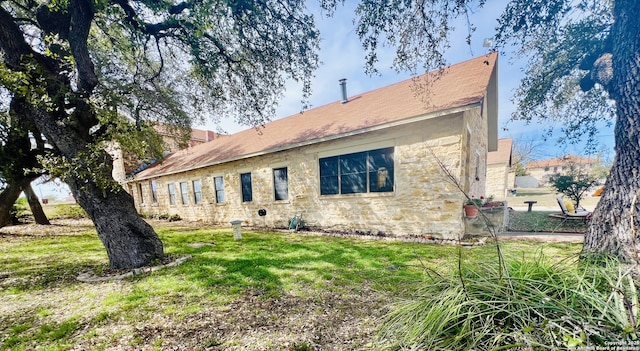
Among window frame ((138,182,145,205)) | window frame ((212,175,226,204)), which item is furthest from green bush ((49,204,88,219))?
window frame ((212,175,226,204))

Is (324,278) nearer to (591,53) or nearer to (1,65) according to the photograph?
(1,65)

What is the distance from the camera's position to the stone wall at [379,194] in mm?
6141

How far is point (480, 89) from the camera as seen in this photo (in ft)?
19.9

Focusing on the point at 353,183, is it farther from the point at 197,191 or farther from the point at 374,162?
the point at 197,191

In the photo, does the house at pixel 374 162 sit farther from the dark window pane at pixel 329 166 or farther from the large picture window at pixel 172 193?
the large picture window at pixel 172 193

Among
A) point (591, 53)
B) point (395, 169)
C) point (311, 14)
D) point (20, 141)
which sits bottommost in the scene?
point (395, 169)

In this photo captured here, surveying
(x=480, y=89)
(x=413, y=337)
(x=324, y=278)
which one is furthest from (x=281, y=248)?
(x=480, y=89)

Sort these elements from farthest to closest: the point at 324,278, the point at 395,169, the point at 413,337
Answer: the point at 395,169
the point at 324,278
the point at 413,337

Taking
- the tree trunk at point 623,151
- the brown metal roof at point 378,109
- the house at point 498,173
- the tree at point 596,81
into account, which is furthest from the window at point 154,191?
the house at point 498,173

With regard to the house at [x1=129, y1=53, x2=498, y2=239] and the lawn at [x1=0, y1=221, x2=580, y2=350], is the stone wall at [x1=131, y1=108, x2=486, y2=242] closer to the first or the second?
the house at [x1=129, y1=53, x2=498, y2=239]

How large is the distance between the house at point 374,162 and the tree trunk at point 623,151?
189 centimetres

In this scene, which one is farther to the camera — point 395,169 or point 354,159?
point 354,159

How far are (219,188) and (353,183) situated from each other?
769 cm

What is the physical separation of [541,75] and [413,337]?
8058 mm
